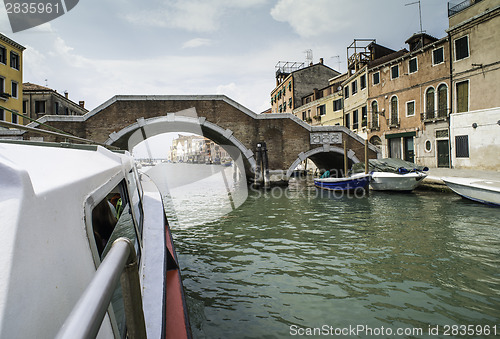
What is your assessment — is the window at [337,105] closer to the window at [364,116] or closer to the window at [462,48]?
the window at [364,116]

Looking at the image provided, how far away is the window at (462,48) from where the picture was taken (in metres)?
14.7

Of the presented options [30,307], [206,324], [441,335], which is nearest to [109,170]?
[30,307]

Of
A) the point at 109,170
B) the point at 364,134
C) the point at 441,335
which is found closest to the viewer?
the point at 109,170

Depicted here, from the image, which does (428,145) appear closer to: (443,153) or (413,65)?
(443,153)

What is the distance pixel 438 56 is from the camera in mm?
16016

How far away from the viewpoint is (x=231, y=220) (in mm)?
7949

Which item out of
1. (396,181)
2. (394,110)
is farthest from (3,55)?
(394,110)

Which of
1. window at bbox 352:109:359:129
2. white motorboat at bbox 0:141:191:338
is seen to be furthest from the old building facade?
white motorboat at bbox 0:141:191:338

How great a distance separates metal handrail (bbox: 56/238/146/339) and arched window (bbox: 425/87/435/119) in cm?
1860

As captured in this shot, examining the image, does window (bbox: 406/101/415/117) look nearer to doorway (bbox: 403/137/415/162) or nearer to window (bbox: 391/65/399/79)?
doorway (bbox: 403/137/415/162)

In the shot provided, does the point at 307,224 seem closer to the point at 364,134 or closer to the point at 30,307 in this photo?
the point at 30,307

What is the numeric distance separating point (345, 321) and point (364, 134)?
19468 millimetres

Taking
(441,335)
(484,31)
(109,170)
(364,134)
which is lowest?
(441,335)

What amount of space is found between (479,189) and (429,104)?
31.1 feet
